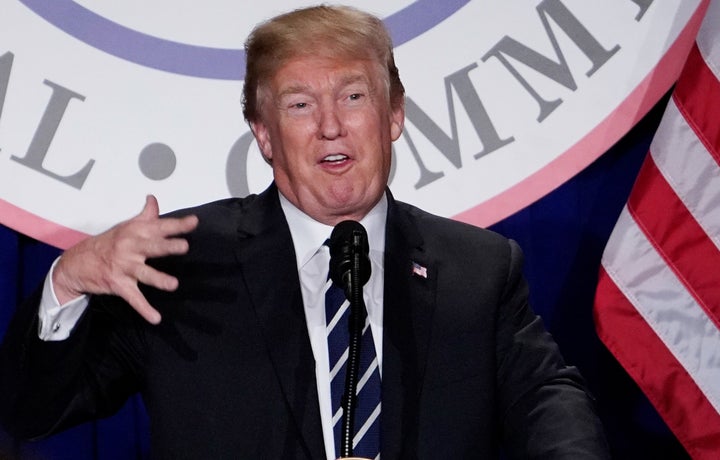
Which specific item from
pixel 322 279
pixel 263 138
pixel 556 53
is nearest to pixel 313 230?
pixel 322 279

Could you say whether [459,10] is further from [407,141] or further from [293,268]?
[293,268]

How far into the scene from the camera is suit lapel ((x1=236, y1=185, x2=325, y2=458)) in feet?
5.41

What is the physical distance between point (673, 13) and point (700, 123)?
10.4 inches

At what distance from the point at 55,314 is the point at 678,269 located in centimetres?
130

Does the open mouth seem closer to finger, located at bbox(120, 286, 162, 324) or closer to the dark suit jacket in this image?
the dark suit jacket

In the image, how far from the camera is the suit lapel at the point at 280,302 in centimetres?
165

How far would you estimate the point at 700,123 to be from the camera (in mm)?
2332

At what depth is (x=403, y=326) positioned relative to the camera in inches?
68.7

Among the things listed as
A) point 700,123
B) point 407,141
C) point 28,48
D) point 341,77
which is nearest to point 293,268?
point 341,77

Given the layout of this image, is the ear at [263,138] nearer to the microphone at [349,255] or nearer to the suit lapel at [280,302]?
the suit lapel at [280,302]

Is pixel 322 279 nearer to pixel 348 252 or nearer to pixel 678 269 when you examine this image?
pixel 348 252

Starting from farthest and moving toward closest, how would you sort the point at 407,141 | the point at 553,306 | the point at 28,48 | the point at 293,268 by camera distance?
the point at 553,306
the point at 407,141
the point at 28,48
the point at 293,268

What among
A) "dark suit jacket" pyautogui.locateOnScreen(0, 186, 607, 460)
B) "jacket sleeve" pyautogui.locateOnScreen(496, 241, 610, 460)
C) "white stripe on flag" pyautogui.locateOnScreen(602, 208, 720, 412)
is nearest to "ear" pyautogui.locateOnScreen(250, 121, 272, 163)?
"dark suit jacket" pyautogui.locateOnScreen(0, 186, 607, 460)

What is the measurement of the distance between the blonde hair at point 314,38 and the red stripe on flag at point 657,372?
779mm
